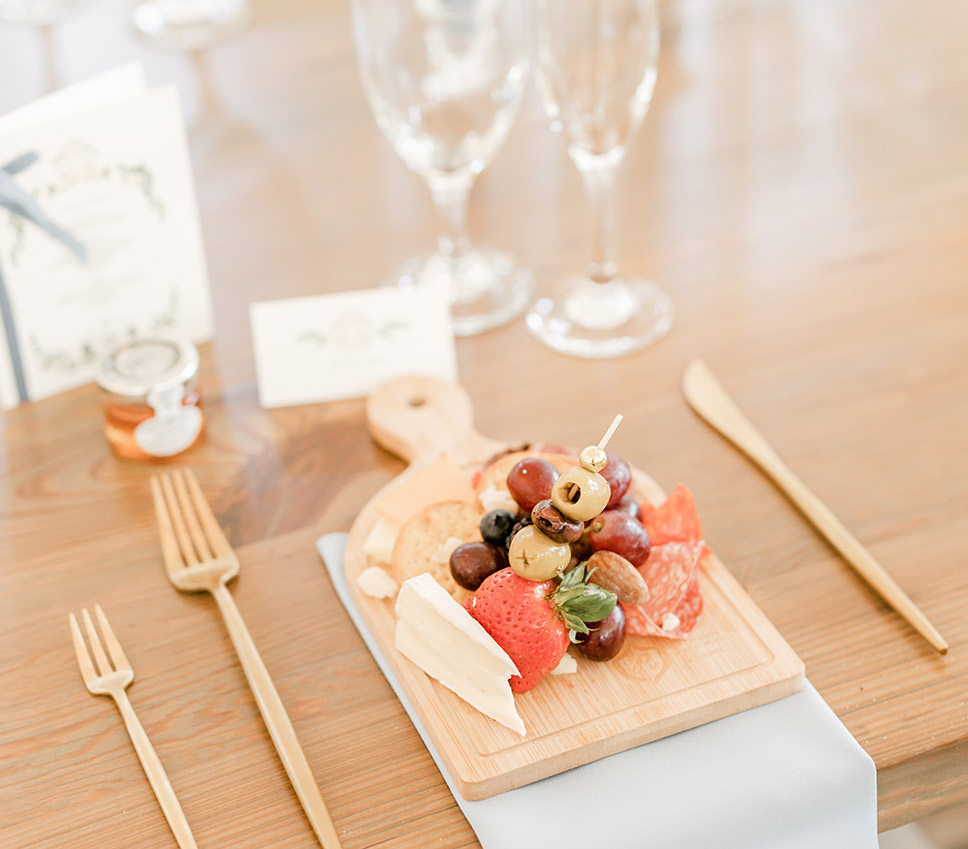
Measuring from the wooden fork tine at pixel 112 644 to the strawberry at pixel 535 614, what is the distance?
0.86 feet

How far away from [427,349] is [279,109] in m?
0.59

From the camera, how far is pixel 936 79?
1.50m

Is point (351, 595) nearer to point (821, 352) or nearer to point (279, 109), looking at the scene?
point (821, 352)

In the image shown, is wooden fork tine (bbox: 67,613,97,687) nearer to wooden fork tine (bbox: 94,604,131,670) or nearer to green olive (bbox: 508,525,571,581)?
wooden fork tine (bbox: 94,604,131,670)

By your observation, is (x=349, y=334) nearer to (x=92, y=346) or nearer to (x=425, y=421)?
(x=425, y=421)

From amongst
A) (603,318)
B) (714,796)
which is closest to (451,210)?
(603,318)

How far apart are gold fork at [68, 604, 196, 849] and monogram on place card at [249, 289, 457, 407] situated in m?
0.29

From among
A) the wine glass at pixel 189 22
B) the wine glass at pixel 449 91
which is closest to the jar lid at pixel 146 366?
the wine glass at pixel 449 91

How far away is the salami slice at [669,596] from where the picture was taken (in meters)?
0.77

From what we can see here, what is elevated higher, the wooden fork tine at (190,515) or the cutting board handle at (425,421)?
the cutting board handle at (425,421)

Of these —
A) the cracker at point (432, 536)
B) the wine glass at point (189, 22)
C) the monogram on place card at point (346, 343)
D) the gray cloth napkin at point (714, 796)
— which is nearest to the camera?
the gray cloth napkin at point (714, 796)

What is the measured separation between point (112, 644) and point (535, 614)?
1.05 feet

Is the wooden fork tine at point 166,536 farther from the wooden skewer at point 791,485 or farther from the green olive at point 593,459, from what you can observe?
the wooden skewer at point 791,485

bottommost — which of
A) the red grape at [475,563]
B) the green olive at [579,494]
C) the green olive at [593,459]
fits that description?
the red grape at [475,563]
